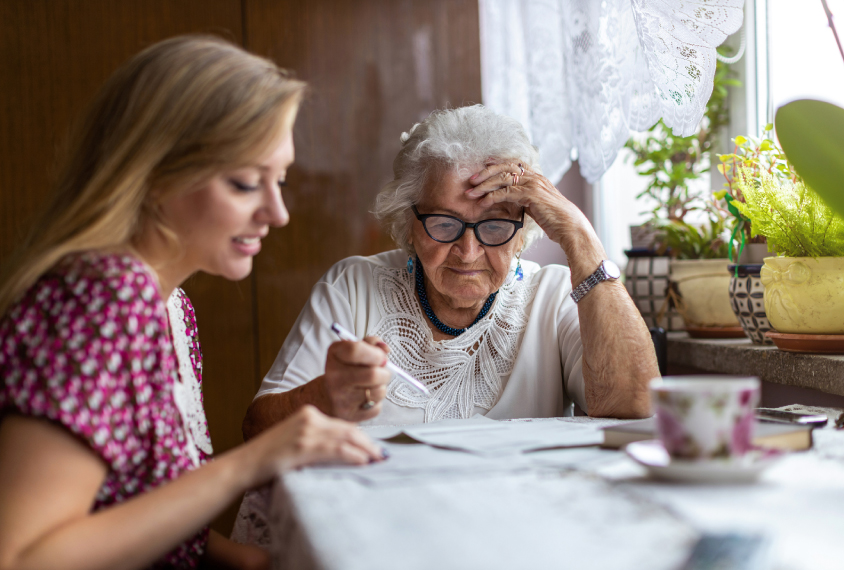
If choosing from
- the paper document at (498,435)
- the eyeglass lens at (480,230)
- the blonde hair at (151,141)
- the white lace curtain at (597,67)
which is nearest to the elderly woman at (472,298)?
the eyeglass lens at (480,230)

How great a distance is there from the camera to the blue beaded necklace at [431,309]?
5.05 ft

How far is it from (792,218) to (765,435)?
0.71m

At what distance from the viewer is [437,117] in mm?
1559

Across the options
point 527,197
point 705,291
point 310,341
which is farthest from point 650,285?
point 310,341

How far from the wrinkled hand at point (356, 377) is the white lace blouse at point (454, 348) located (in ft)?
1.19

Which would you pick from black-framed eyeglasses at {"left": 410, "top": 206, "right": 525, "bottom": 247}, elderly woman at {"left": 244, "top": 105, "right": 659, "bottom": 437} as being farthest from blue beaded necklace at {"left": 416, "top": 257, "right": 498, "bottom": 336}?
black-framed eyeglasses at {"left": 410, "top": 206, "right": 525, "bottom": 247}

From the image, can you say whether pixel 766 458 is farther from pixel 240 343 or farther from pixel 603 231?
pixel 603 231

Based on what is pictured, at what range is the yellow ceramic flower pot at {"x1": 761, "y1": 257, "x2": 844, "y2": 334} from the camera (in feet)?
4.27

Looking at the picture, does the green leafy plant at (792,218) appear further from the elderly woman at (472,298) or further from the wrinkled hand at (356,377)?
the wrinkled hand at (356,377)

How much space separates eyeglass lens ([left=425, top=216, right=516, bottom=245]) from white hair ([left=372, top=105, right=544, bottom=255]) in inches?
3.9

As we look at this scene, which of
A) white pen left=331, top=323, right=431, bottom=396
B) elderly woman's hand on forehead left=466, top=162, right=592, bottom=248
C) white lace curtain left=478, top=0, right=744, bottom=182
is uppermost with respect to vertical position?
white lace curtain left=478, top=0, right=744, bottom=182

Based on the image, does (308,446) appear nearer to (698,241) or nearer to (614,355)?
(614,355)

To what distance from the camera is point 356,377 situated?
103cm

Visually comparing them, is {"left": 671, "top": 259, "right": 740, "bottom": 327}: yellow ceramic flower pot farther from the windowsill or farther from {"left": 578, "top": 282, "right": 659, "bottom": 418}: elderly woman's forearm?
{"left": 578, "top": 282, "right": 659, "bottom": 418}: elderly woman's forearm
